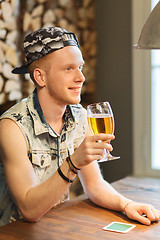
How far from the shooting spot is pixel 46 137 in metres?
1.65

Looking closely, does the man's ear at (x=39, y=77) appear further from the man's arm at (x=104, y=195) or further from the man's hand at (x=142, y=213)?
the man's hand at (x=142, y=213)

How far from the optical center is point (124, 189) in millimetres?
1769

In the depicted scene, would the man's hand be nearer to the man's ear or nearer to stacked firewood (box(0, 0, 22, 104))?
the man's ear

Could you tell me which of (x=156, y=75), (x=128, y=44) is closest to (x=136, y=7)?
(x=128, y=44)

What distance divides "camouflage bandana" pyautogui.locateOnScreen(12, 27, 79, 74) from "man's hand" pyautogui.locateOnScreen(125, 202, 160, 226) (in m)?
0.76

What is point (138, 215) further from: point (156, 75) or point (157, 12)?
point (156, 75)

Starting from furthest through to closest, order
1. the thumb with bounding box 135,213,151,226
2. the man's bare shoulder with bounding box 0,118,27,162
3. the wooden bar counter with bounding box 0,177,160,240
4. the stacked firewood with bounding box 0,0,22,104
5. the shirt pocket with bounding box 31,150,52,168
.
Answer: the stacked firewood with bounding box 0,0,22,104 < the shirt pocket with bounding box 31,150,52,168 < the man's bare shoulder with bounding box 0,118,27,162 < the thumb with bounding box 135,213,151,226 < the wooden bar counter with bounding box 0,177,160,240

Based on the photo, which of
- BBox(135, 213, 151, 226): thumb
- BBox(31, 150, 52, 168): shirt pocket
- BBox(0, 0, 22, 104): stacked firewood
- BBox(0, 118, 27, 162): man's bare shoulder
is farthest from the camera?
BBox(0, 0, 22, 104): stacked firewood

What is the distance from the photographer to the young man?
1374 millimetres

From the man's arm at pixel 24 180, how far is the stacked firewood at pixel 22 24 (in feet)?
3.28

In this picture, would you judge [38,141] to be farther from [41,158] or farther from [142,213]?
[142,213]

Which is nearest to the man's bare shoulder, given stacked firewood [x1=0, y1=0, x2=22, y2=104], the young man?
the young man

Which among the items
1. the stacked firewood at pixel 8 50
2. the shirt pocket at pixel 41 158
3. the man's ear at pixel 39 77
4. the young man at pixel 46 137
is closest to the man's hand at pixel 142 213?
the young man at pixel 46 137

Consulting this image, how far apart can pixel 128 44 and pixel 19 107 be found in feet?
6.52
